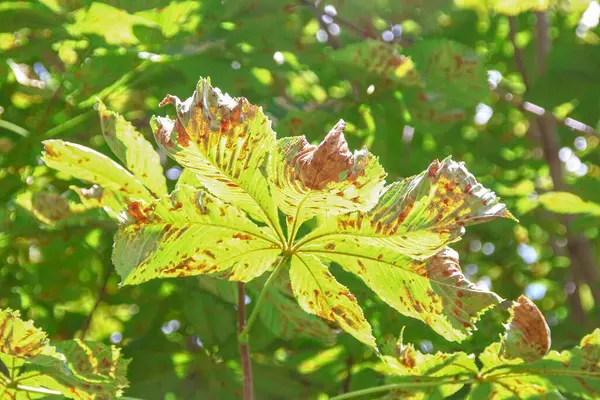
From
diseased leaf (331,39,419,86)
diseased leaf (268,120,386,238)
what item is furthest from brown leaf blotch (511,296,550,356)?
diseased leaf (331,39,419,86)

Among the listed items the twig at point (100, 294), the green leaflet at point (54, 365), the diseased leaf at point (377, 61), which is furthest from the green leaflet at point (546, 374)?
the twig at point (100, 294)

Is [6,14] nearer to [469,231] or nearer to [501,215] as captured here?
[501,215]

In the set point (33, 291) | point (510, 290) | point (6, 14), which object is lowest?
point (510, 290)

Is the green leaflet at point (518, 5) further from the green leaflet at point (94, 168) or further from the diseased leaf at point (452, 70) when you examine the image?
the green leaflet at point (94, 168)

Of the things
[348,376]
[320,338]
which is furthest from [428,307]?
[348,376]

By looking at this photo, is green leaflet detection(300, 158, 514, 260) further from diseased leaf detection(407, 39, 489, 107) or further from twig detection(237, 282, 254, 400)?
diseased leaf detection(407, 39, 489, 107)

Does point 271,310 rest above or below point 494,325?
above
